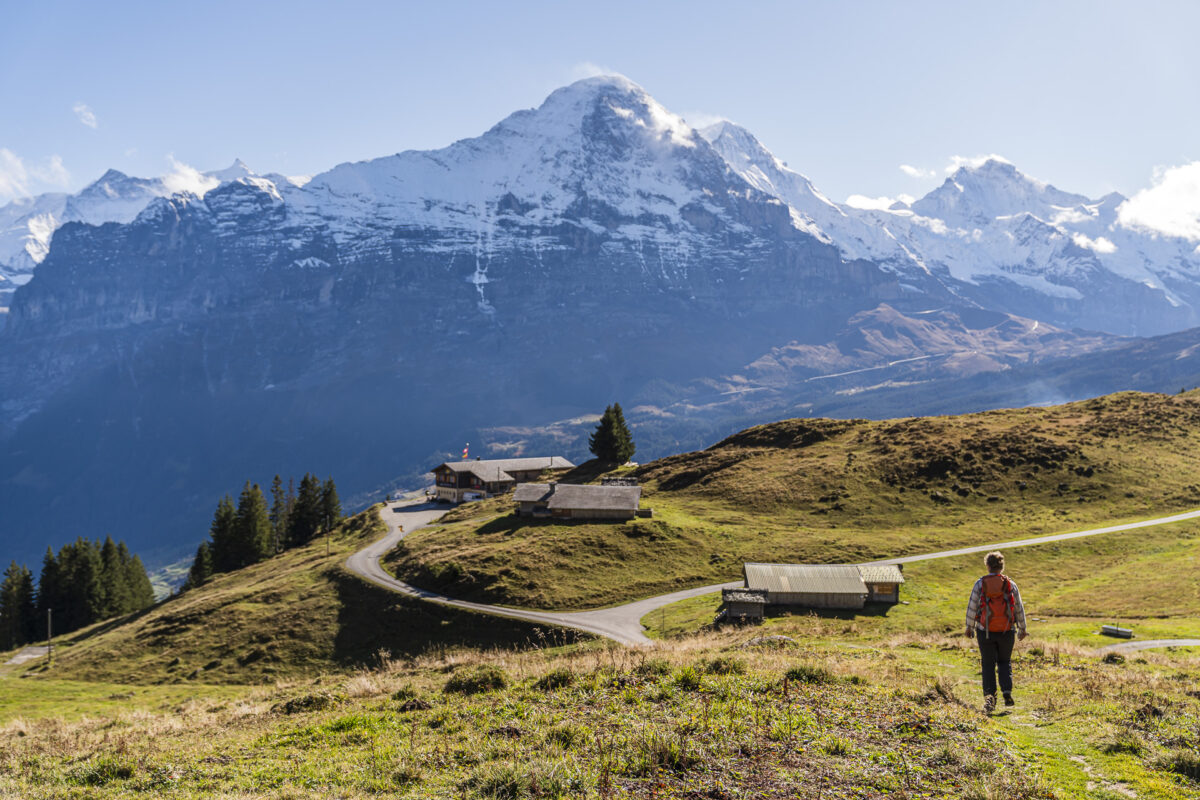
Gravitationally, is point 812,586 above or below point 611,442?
below

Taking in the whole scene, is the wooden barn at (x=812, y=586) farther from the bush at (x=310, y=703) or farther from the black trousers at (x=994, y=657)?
the black trousers at (x=994, y=657)

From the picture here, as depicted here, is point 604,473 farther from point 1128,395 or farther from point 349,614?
point 1128,395

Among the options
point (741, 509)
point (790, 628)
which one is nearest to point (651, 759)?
point (790, 628)

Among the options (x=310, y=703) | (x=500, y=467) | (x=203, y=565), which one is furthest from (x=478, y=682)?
(x=203, y=565)

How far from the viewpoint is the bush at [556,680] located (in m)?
20.1

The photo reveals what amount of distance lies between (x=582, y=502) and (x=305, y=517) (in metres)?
65.5

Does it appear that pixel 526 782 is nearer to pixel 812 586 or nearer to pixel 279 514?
pixel 812 586

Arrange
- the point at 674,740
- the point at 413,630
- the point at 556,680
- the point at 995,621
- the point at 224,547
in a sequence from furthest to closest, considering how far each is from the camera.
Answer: the point at 224,547, the point at 413,630, the point at 556,680, the point at 995,621, the point at 674,740

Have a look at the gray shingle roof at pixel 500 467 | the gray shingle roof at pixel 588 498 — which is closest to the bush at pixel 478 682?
the gray shingle roof at pixel 588 498

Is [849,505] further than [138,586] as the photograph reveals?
No

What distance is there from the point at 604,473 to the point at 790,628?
89.9m

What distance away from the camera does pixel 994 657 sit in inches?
676

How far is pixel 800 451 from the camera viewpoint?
377 ft

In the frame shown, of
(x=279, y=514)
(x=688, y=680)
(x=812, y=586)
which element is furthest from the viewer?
(x=279, y=514)
